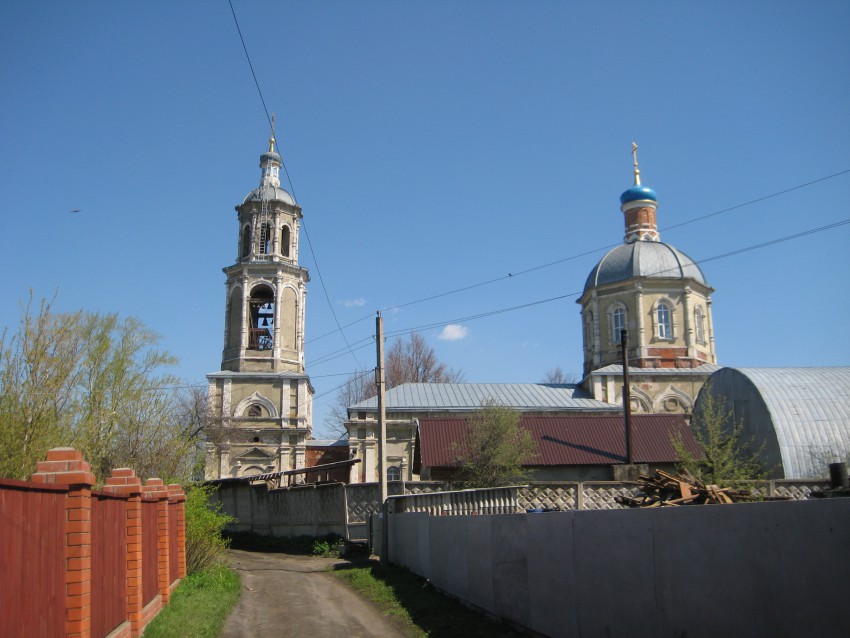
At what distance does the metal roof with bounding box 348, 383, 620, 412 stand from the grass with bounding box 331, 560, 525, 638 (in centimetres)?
2283

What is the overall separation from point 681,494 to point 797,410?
20.9 m

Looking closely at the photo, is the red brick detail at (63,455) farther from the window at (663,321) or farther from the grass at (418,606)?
the window at (663,321)

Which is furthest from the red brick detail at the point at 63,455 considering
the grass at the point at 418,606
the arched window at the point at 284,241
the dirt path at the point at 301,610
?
the arched window at the point at 284,241

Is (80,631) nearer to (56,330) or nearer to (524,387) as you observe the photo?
(56,330)

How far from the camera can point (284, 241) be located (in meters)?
43.9

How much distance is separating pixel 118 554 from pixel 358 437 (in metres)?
30.7

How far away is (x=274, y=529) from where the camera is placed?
28234 millimetres

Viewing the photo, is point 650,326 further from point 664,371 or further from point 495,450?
point 495,450

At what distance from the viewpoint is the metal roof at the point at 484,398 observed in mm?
40938

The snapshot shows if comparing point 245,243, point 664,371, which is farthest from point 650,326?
point 245,243

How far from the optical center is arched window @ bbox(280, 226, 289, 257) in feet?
143

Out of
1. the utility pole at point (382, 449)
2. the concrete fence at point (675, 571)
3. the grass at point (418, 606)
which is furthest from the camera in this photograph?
the utility pole at point (382, 449)

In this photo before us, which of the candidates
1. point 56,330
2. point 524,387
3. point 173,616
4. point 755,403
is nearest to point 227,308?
point 524,387

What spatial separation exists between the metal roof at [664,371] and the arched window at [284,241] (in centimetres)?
1864
